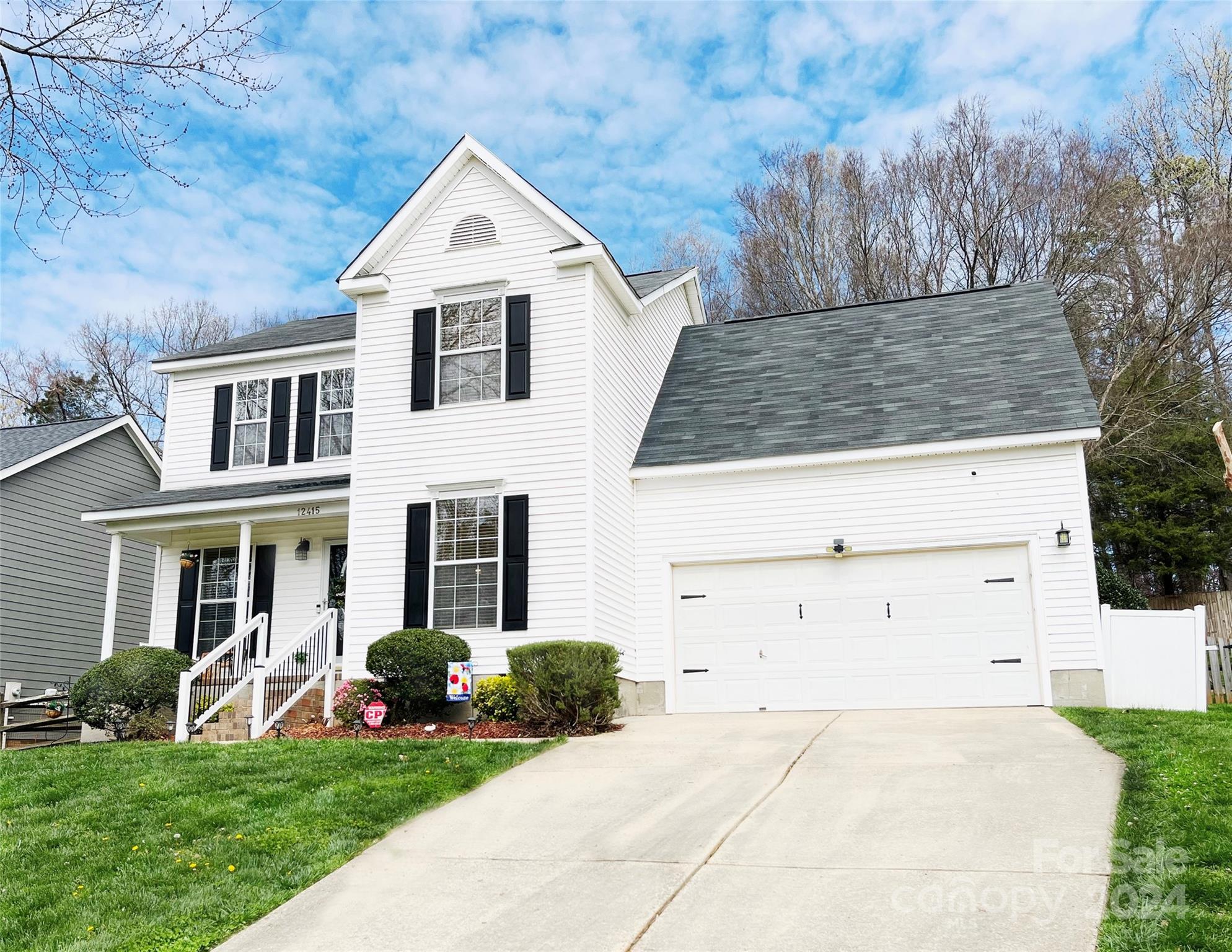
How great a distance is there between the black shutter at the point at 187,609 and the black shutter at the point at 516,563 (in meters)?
6.75

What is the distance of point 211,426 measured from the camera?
18.8m

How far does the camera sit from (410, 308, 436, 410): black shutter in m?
14.8

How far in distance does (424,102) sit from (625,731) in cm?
767

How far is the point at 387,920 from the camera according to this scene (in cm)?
601

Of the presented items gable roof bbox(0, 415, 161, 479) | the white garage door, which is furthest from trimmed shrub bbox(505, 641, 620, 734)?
gable roof bbox(0, 415, 161, 479)

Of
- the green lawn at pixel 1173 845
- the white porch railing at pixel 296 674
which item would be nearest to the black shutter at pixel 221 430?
the white porch railing at pixel 296 674

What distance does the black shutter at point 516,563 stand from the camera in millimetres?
13617

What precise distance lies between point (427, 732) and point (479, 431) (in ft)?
13.4

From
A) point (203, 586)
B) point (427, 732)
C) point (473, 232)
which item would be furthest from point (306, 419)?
point (427, 732)

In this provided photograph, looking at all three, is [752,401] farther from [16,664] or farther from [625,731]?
[16,664]

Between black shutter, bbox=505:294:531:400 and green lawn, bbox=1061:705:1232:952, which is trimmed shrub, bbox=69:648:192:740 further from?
Result: green lawn, bbox=1061:705:1232:952

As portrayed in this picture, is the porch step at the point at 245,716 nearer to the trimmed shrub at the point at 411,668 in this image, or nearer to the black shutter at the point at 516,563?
the trimmed shrub at the point at 411,668

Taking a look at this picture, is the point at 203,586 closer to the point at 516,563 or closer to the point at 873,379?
the point at 516,563

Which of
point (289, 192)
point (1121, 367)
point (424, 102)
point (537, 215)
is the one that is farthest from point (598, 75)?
point (1121, 367)
